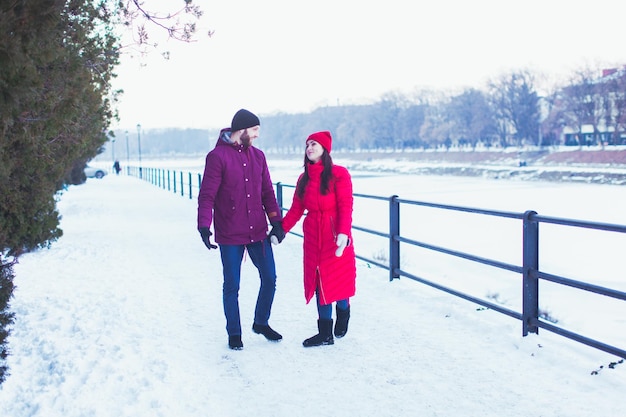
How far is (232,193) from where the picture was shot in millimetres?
5195

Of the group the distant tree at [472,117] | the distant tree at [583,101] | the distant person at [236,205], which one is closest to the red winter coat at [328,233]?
the distant person at [236,205]

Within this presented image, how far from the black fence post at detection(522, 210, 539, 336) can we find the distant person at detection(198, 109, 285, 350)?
187 cm

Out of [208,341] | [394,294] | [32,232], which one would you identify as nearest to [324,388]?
[208,341]

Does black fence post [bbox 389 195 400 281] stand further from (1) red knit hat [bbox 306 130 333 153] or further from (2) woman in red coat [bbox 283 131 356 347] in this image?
(1) red knit hat [bbox 306 130 333 153]

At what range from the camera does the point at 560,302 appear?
10.1 m

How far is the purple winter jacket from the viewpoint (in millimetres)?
5121

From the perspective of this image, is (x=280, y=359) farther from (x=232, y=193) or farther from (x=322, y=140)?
(x=322, y=140)

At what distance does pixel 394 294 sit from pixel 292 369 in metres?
2.71

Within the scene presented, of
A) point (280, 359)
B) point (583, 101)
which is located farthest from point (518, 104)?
point (280, 359)

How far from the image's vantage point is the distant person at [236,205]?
16.8ft

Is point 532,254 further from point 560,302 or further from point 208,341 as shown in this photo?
point 560,302

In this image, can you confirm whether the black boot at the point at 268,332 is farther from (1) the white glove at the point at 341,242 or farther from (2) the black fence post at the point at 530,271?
(2) the black fence post at the point at 530,271

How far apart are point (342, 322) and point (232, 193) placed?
138cm

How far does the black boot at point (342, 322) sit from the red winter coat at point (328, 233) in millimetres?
267
